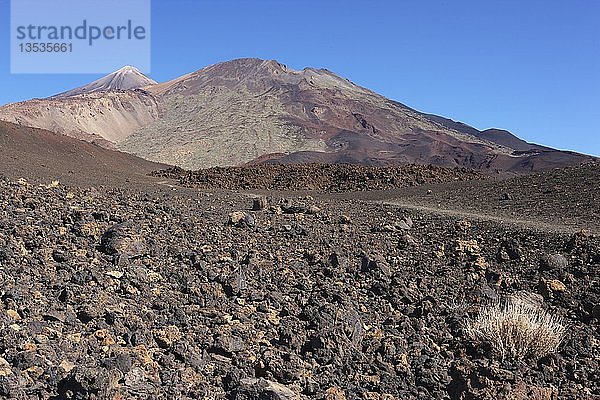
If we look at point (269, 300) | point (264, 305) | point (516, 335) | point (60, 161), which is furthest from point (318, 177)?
point (516, 335)

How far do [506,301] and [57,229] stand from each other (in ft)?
15.4

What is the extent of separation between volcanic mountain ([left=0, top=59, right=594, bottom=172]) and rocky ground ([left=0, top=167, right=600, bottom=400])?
110ft

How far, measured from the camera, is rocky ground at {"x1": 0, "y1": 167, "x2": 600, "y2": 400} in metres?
3.89

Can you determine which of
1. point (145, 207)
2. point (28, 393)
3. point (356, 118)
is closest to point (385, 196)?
point (145, 207)

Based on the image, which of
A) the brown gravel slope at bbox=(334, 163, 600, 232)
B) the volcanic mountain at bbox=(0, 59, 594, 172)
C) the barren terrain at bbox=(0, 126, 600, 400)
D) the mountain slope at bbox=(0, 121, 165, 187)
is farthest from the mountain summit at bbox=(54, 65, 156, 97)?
the barren terrain at bbox=(0, 126, 600, 400)

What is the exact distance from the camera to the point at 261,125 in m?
57.7

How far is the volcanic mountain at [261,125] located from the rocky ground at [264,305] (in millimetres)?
33404

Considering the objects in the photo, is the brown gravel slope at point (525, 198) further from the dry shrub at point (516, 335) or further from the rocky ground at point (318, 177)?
the dry shrub at point (516, 335)

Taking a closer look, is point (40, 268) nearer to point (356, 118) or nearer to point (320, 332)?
point (320, 332)

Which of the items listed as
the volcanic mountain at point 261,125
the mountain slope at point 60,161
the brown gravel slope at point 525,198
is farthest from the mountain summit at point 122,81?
the brown gravel slope at point 525,198

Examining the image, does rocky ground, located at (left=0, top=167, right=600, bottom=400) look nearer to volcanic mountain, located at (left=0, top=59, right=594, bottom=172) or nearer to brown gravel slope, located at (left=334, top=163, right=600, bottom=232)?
brown gravel slope, located at (left=334, top=163, right=600, bottom=232)

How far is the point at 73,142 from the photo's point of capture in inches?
1003

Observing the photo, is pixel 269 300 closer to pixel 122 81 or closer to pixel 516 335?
pixel 516 335

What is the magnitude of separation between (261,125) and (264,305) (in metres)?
53.1
